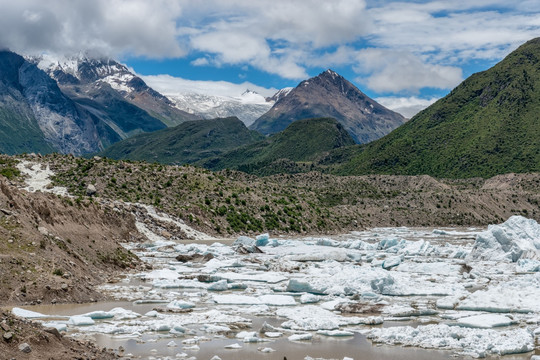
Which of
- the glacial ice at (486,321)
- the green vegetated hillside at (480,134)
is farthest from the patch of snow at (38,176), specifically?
the green vegetated hillside at (480,134)

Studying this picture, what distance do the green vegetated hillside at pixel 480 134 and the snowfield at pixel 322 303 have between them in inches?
4671

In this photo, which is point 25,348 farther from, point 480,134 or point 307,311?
point 480,134

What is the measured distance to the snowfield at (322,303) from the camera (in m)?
19.9

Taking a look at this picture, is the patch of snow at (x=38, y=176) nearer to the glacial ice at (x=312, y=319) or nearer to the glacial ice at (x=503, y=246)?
the glacial ice at (x=503, y=246)

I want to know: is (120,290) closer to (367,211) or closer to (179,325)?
(179,325)

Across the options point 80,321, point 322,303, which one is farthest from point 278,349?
point 322,303

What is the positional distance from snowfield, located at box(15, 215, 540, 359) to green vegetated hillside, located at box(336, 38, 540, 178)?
119 m

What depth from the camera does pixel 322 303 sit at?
26078mm

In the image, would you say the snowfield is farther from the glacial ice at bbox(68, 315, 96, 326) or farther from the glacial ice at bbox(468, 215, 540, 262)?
the glacial ice at bbox(468, 215, 540, 262)

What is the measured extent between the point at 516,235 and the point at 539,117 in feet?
414

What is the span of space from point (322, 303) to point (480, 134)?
497 feet

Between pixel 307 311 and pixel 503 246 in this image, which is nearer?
pixel 307 311

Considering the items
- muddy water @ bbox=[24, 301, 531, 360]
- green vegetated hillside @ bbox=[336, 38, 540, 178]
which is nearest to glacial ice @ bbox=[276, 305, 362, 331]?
muddy water @ bbox=[24, 301, 531, 360]

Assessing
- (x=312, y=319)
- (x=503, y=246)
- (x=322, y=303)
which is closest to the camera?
(x=312, y=319)
